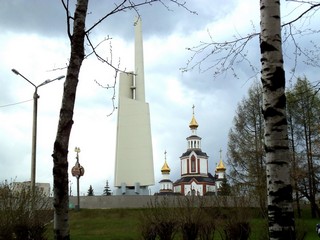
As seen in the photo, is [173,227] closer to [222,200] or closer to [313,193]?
[222,200]

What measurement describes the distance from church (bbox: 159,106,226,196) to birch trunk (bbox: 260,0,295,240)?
74726 mm

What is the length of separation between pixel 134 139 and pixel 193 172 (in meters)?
36.1

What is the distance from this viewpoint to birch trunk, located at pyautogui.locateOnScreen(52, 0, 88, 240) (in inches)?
238

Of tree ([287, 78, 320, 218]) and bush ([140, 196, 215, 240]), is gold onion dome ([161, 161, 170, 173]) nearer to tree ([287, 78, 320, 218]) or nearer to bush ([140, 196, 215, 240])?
tree ([287, 78, 320, 218])

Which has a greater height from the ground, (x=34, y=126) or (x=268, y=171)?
(x=34, y=126)

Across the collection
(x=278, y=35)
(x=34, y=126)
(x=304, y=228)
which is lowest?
Result: (x=304, y=228)

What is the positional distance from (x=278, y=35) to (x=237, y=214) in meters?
11.3

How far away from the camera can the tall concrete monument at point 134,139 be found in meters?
47.8

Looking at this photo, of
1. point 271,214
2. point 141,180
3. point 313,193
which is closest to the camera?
point 271,214

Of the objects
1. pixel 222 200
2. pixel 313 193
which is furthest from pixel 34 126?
pixel 313 193

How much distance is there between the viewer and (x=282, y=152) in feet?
15.0

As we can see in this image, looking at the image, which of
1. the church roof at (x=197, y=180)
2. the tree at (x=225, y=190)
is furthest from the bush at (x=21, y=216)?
the church roof at (x=197, y=180)

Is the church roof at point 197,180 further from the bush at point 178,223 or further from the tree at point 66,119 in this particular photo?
the tree at point 66,119

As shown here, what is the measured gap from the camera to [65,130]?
6215 mm
